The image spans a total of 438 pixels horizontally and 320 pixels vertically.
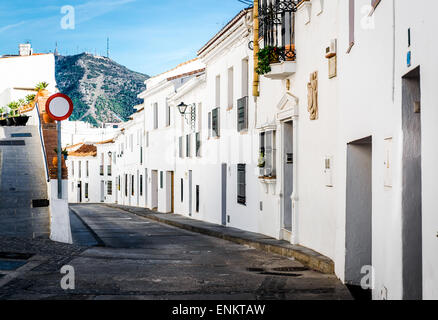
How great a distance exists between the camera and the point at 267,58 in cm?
1380

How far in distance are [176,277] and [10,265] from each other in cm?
269

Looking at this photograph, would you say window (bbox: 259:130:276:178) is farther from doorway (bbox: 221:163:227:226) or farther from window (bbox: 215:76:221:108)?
window (bbox: 215:76:221:108)

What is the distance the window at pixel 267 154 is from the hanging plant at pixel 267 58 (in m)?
1.78

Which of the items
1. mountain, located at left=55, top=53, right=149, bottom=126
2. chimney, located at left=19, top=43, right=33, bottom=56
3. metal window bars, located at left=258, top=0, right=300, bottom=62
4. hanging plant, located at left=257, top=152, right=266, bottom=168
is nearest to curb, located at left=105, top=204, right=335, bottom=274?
hanging plant, located at left=257, top=152, right=266, bottom=168

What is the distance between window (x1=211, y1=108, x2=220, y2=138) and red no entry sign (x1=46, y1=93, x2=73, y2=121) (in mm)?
9195

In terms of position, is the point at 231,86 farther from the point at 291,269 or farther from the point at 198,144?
the point at 291,269

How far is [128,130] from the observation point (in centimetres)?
4744

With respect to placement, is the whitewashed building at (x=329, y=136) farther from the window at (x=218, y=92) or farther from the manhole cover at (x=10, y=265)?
the manhole cover at (x=10, y=265)

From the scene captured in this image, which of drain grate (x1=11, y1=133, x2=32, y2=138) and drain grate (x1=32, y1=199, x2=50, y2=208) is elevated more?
drain grate (x1=11, y1=133, x2=32, y2=138)

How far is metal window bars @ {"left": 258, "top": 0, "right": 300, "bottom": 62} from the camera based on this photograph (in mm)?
13594

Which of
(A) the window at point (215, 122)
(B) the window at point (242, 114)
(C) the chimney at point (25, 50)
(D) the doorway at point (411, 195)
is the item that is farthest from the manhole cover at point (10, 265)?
(C) the chimney at point (25, 50)
